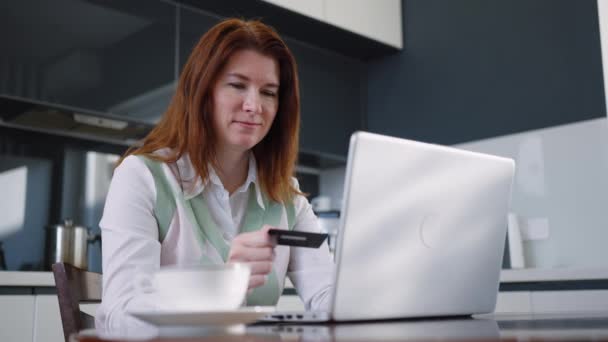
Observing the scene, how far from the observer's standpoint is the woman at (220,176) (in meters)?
1.27

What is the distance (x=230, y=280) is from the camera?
73 cm

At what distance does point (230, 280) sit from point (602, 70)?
282cm

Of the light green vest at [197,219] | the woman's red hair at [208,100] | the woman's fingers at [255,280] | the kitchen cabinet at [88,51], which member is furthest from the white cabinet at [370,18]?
the woman's fingers at [255,280]

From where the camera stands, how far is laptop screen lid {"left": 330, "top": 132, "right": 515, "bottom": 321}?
0.93 meters

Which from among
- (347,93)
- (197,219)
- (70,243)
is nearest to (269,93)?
(197,219)

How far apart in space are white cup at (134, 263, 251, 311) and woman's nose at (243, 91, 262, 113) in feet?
2.51

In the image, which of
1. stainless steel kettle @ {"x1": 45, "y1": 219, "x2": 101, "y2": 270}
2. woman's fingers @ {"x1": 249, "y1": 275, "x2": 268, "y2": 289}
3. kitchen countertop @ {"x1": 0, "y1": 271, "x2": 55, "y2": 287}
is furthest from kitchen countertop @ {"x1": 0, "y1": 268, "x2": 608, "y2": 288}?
woman's fingers @ {"x1": 249, "y1": 275, "x2": 268, "y2": 289}

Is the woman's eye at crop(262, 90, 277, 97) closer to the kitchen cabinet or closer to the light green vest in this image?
the light green vest

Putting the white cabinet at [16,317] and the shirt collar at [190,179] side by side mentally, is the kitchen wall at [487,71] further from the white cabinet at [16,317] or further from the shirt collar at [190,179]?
the white cabinet at [16,317]

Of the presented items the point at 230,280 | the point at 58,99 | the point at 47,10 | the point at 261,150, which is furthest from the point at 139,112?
the point at 230,280

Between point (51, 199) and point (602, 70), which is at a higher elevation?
point (602, 70)

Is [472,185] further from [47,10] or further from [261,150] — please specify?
[47,10]

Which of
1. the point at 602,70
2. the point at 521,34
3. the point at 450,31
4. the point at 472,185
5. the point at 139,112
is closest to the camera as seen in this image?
the point at 472,185

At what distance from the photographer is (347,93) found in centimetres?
396
